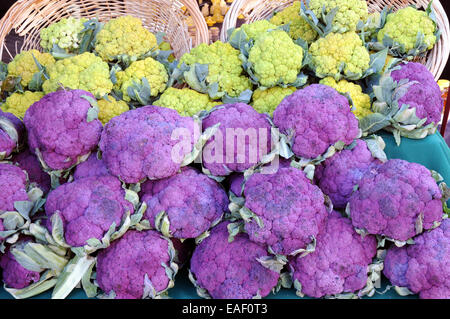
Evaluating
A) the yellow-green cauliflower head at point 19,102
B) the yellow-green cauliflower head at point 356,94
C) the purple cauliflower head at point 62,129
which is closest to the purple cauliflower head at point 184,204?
the purple cauliflower head at point 62,129

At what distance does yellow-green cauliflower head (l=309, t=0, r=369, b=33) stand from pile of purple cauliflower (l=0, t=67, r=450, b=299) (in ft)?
1.92

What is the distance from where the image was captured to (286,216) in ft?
4.36

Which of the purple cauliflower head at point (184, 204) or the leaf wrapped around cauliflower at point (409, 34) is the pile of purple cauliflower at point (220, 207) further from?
the leaf wrapped around cauliflower at point (409, 34)

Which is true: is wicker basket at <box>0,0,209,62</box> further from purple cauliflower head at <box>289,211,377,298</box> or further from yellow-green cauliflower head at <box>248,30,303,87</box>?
purple cauliflower head at <box>289,211,377,298</box>

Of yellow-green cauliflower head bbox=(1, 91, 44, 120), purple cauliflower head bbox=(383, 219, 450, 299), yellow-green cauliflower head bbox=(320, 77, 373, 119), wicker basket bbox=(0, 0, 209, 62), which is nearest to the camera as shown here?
purple cauliflower head bbox=(383, 219, 450, 299)

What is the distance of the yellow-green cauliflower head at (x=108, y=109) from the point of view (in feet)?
6.21

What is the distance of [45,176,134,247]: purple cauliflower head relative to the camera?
136 centimetres

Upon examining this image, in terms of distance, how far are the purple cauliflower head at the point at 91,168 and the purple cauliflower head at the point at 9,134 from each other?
0.87 feet

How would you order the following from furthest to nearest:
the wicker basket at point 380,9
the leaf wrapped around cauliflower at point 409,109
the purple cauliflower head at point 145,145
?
the wicker basket at point 380,9, the leaf wrapped around cauliflower at point 409,109, the purple cauliflower head at point 145,145

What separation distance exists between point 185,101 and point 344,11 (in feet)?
2.98

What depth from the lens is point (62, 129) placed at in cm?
153

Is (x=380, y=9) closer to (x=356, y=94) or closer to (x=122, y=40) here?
(x=356, y=94)

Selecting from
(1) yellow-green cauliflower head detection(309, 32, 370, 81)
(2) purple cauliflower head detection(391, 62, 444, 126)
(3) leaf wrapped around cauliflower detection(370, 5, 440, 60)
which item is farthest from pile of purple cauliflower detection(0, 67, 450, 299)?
(3) leaf wrapped around cauliflower detection(370, 5, 440, 60)

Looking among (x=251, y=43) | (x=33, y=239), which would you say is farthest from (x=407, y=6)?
(x=33, y=239)
